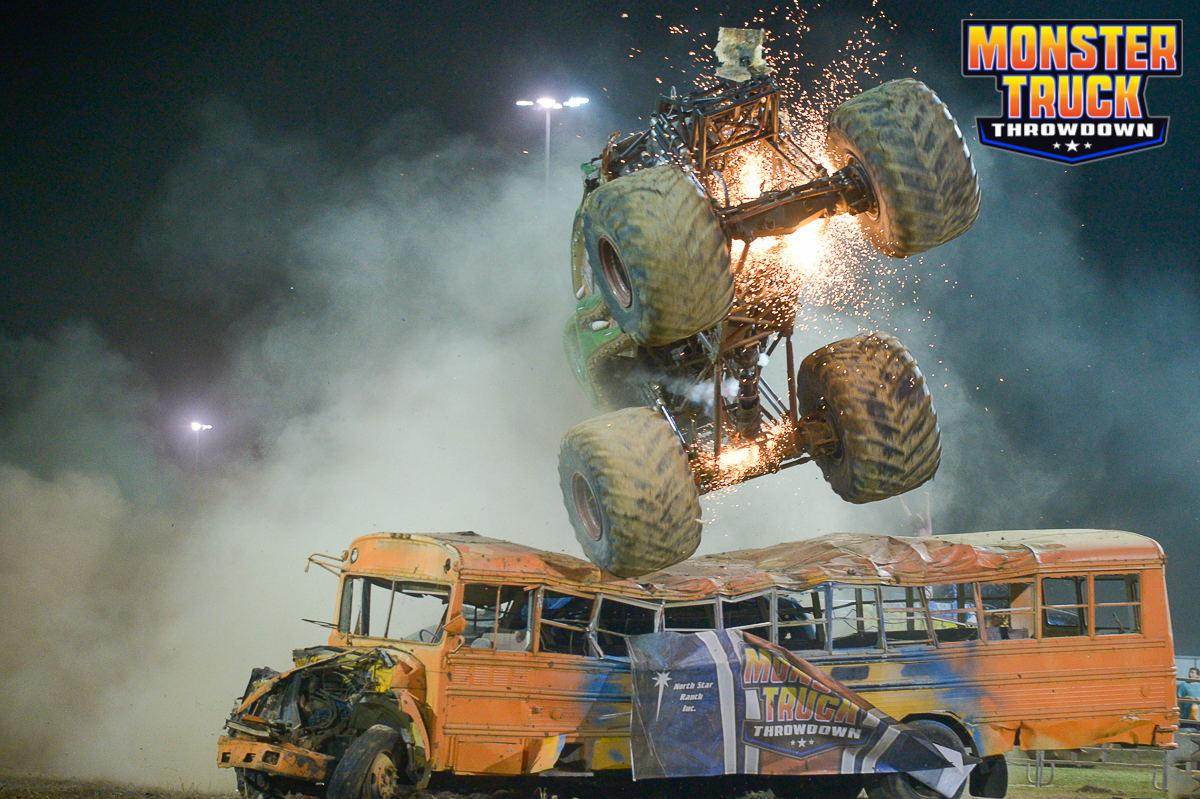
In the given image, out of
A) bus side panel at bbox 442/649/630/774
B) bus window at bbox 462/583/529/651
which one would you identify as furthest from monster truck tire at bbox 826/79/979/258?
bus side panel at bbox 442/649/630/774

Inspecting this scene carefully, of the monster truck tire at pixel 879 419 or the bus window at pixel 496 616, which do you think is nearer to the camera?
the monster truck tire at pixel 879 419

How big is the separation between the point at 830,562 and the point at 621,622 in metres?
1.98

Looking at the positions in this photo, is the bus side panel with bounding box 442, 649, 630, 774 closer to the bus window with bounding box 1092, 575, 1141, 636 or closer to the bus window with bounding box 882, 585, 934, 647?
the bus window with bounding box 882, 585, 934, 647

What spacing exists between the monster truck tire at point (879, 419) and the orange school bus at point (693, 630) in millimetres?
2591

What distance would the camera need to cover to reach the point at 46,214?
14984mm

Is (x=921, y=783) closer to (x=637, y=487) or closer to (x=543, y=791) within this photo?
(x=543, y=791)

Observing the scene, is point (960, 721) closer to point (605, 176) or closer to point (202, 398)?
point (605, 176)

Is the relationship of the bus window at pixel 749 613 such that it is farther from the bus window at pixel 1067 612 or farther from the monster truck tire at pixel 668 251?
the monster truck tire at pixel 668 251

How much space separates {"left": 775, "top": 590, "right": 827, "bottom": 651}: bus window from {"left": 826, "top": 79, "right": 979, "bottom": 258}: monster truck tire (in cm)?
412

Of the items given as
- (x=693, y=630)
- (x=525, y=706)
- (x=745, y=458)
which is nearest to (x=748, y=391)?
(x=745, y=458)

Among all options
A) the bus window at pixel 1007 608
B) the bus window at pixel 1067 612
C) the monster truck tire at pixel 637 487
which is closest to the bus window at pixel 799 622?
the bus window at pixel 1007 608

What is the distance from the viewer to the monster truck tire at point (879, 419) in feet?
19.7

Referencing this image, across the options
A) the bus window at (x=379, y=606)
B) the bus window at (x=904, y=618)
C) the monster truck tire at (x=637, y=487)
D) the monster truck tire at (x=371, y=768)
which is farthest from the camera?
the bus window at (x=904, y=618)

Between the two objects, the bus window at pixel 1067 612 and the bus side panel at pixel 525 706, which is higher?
the bus window at pixel 1067 612
